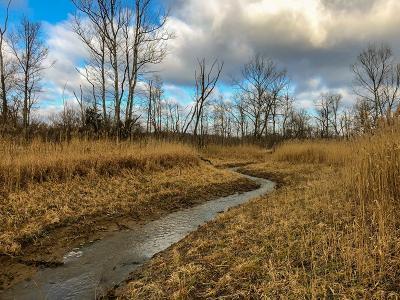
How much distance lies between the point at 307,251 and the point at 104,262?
9.44ft

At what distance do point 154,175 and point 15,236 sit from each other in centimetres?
550

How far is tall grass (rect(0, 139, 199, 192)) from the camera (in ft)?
25.3

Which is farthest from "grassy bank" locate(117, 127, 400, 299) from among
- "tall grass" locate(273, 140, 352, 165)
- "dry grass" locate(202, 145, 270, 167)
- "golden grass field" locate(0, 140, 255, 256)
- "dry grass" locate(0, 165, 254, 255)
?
"dry grass" locate(202, 145, 270, 167)

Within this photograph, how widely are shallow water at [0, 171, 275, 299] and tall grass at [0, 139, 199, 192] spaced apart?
113 inches

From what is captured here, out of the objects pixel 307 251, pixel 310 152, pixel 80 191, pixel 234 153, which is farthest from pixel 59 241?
pixel 234 153

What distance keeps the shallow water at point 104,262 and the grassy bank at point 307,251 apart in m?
0.42

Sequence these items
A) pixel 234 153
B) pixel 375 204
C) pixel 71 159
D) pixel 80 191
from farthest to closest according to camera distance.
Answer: pixel 234 153, pixel 71 159, pixel 80 191, pixel 375 204

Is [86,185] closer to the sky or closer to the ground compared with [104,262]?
closer to the sky

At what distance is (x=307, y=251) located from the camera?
12.5ft

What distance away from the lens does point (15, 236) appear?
17.8 feet

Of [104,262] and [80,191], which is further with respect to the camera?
[80,191]

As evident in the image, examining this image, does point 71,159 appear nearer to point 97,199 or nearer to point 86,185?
point 86,185

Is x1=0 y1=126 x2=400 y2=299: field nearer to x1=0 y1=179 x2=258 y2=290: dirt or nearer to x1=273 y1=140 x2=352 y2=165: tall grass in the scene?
x1=0 y1=179 x2=258 y2=290: dirt

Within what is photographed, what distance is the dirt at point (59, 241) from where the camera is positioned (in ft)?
15.1
